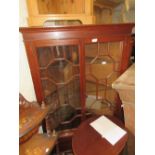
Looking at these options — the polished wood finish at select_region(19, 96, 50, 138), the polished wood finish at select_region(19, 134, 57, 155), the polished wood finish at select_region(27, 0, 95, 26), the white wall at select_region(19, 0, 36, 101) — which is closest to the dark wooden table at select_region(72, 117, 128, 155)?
the polished wood finish at select_region(19, 134, 57, 155)

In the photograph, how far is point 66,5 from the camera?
122cm

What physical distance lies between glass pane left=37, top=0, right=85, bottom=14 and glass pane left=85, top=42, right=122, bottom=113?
30 cm

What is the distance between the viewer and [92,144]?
117 centimetres

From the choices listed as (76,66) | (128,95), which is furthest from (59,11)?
(128,95)

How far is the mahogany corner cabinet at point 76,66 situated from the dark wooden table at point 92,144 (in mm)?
341

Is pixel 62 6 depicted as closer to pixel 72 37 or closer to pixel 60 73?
pixel 72 37

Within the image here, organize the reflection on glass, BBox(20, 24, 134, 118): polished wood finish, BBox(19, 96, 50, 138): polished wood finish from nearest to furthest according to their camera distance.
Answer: BBox(19, 96, 50, 138): polished wood finish < BBox(20, 24, 134, 118): polished wood finish < the reflection on glass

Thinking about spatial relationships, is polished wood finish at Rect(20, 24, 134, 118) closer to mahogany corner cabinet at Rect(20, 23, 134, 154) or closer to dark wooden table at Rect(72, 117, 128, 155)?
mahogany corner cabinet at Rect(20, 23, 134, 154)

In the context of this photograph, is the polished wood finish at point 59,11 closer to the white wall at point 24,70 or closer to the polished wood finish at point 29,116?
the white wall at point 24,70

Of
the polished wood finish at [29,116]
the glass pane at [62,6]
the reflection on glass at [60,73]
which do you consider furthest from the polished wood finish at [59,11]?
the polished wood finish at [29,116]

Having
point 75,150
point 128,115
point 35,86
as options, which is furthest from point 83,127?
point 35,86

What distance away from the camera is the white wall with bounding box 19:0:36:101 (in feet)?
3.95

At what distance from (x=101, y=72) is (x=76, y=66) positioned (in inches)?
10.8
